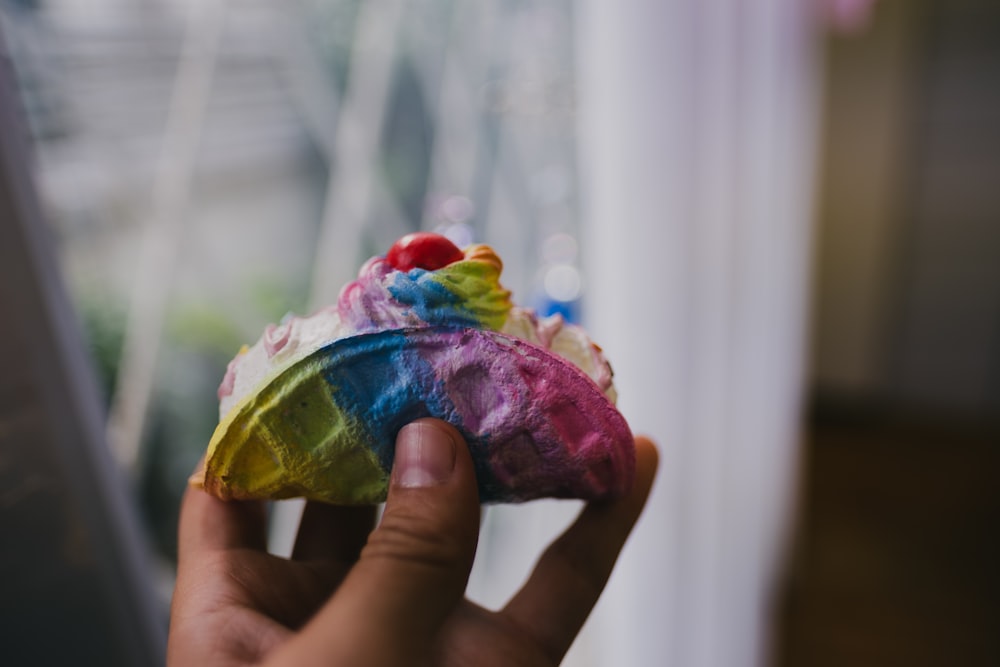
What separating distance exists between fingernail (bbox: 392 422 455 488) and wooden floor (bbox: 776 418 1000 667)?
1.53m

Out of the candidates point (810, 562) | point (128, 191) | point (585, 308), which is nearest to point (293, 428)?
point (128, 191)

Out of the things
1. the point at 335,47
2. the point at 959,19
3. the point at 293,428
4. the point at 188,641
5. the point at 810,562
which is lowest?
the point at 810,562

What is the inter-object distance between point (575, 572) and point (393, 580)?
0.18 metres

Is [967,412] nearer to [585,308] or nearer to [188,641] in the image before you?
[585,308]

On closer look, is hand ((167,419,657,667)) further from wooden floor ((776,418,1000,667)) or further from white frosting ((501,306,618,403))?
wooden floor ((776,418,1000,667))

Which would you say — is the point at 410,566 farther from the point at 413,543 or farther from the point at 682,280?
the point at 682,280

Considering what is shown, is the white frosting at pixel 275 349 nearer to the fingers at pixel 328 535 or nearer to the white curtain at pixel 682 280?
the fingers at pixel 328 535

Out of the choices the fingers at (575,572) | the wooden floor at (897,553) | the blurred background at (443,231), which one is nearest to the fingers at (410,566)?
the fingers at (575,572)

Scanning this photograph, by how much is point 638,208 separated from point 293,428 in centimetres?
57

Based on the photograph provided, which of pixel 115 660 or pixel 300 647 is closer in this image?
pixel 300 647

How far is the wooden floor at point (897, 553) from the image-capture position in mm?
1578

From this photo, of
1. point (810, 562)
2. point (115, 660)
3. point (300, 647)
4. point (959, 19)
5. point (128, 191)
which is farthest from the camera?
point (959, 19)

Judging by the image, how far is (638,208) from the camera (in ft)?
2.65

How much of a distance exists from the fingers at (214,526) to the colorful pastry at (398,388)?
57mm
